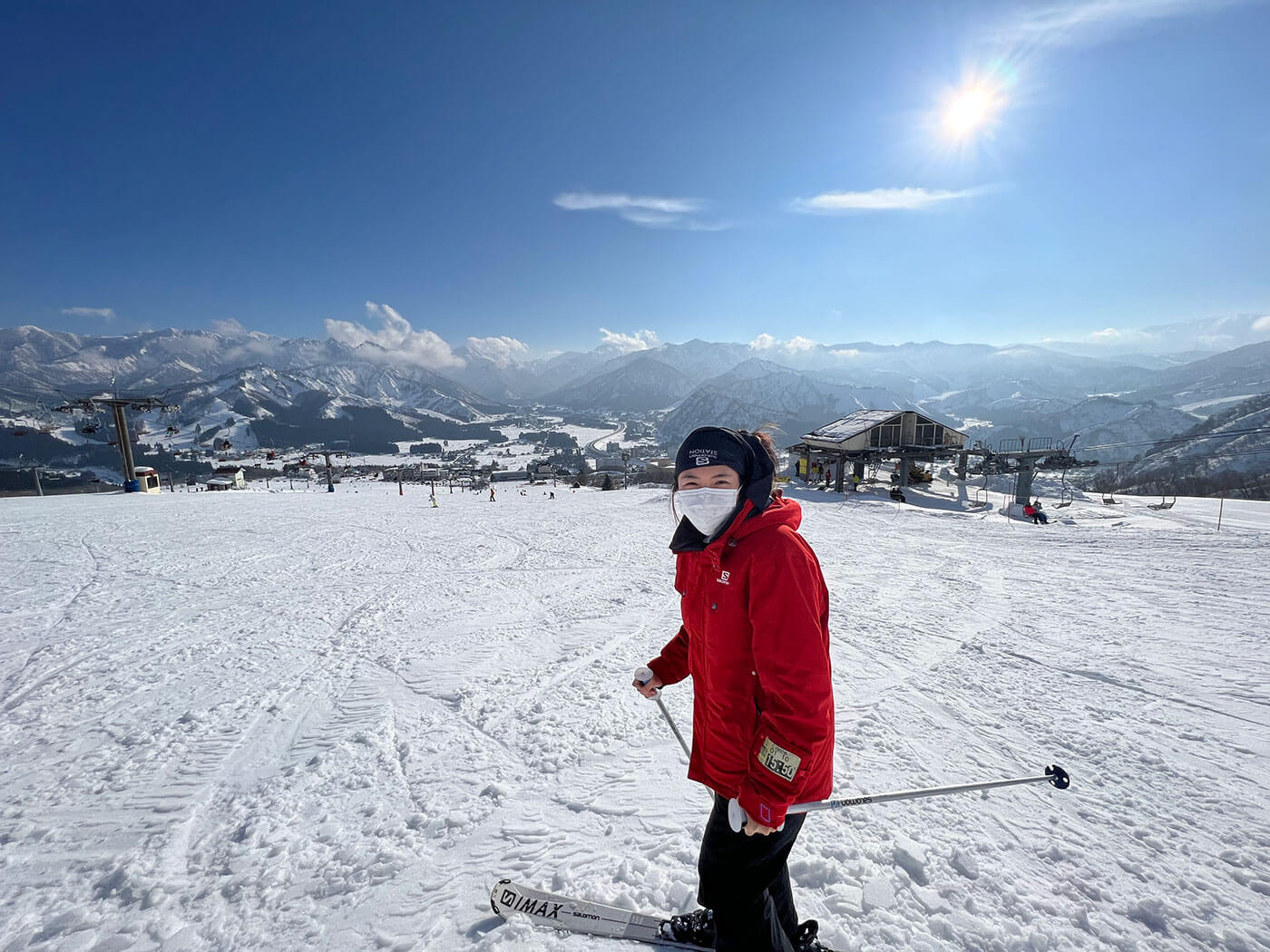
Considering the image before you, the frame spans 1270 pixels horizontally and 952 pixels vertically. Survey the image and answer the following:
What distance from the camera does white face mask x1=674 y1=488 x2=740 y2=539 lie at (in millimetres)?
2244

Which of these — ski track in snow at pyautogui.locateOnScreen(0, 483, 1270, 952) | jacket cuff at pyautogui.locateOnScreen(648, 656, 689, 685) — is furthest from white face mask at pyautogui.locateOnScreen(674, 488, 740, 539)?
ski track in snow at pyautogui.locateOnScreen(0, 483, 1270, 952)

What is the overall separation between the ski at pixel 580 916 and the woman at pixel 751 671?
0.75 metres

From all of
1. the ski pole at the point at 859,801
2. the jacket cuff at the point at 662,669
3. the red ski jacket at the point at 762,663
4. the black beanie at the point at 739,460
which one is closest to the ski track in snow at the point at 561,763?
the ski pole at the point at 859,801

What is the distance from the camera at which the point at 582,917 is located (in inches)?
113

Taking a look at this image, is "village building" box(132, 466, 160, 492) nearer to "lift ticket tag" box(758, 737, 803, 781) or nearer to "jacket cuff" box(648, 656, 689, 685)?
"jacket cuff" box(648, 656, 689, 685)

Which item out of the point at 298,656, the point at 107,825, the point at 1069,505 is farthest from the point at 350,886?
the point at 1069,505

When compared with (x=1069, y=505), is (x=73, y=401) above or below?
above

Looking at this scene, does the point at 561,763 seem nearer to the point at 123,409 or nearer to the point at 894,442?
the point at 894,442

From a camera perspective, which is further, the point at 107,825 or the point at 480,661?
the point at 480,661

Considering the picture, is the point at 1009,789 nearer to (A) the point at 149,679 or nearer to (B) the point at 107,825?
(B) the point at 107,825

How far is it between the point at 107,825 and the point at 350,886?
224cm

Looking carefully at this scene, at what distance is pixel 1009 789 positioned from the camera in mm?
3867

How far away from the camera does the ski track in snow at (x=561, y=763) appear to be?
2.92 m

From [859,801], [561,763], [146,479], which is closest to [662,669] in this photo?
[859,801]
